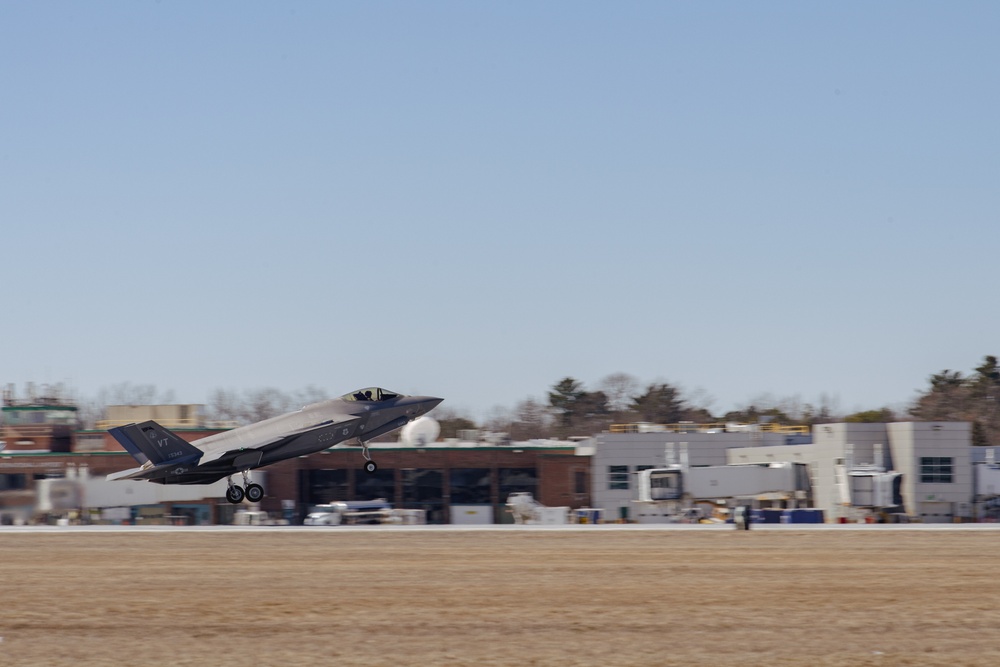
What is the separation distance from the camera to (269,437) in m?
55.9

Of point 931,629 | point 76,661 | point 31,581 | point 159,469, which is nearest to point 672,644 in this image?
point 931,629

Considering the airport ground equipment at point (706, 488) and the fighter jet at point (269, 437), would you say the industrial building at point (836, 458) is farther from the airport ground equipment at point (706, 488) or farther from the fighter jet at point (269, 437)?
the fighter jet at point (269, 437)

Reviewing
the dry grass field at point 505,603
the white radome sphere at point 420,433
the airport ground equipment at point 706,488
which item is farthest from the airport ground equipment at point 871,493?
the white radome sphere at point 420,433

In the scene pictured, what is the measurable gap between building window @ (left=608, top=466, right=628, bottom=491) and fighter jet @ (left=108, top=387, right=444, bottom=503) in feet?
129

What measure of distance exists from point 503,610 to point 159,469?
28.7 m

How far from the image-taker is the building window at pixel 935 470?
8525 cm

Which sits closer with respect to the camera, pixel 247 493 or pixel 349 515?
pixel 247 493

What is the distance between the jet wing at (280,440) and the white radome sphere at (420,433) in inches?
1589

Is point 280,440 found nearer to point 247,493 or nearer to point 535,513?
point 247,493

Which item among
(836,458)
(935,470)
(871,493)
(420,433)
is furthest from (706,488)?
(420,433)

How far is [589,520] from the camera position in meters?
84.9

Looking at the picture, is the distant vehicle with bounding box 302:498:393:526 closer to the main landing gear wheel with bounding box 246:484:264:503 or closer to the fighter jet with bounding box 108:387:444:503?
the fighter jet with bounding box 108:387:444:503

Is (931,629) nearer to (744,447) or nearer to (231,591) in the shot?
(231,591)

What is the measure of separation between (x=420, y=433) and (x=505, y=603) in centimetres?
6572
